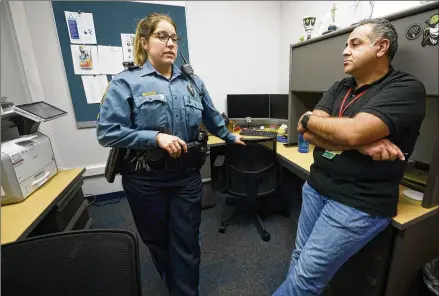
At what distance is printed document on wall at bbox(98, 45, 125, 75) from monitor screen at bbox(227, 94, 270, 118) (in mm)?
1302

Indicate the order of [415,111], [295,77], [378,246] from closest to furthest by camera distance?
[415,111], [378,246], [295,77]

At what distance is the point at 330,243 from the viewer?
1015 millimetres

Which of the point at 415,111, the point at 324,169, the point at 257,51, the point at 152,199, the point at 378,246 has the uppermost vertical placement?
the point at 257,51

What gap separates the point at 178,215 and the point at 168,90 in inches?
25.2

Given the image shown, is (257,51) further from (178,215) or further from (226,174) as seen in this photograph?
(178,215)

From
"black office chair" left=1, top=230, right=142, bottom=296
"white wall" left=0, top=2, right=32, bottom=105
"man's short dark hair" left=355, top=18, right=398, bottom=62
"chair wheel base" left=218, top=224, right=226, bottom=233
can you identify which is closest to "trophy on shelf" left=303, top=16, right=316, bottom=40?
"man's short dark hair" left=355, top=18, right=398, bottom=62

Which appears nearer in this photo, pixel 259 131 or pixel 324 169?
pixel 324 169

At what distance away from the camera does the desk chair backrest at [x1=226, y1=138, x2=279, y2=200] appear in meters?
1.85

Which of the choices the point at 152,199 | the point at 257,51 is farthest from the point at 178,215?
the point at 257,51

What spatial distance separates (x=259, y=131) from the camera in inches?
99.6

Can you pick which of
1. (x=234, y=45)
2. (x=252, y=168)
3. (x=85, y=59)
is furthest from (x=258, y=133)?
(x=85, y=59)

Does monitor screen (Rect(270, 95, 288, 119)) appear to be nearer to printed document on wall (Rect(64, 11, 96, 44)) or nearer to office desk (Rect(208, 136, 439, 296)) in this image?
office desk (Rect(208, 136, 439, 296))

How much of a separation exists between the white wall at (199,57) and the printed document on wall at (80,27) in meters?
0.15

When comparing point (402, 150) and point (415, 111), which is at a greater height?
point (415, 111)
